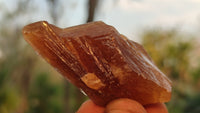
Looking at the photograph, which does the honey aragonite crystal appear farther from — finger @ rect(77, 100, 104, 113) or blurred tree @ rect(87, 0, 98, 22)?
blurred tree @ rect(87, 0, 98, 22)

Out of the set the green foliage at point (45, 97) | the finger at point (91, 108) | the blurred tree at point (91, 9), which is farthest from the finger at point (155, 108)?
the green foliage at point (45, 97)

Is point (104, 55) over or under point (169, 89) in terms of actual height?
over

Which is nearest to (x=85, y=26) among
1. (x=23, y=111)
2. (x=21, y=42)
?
(x=23, y=111)

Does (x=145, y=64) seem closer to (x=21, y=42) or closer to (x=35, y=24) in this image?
(x=35, y=24)

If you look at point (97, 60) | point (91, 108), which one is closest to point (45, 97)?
point (91, 108)

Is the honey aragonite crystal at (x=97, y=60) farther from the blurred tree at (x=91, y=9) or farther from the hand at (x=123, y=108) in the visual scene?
the blurred tree at (x=91, y=9)

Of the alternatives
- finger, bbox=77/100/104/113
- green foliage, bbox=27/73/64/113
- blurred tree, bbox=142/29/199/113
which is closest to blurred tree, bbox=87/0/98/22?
finger, bbox=77/100/104/113

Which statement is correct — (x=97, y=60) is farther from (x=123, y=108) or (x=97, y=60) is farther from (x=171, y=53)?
(x=171, y=53)
